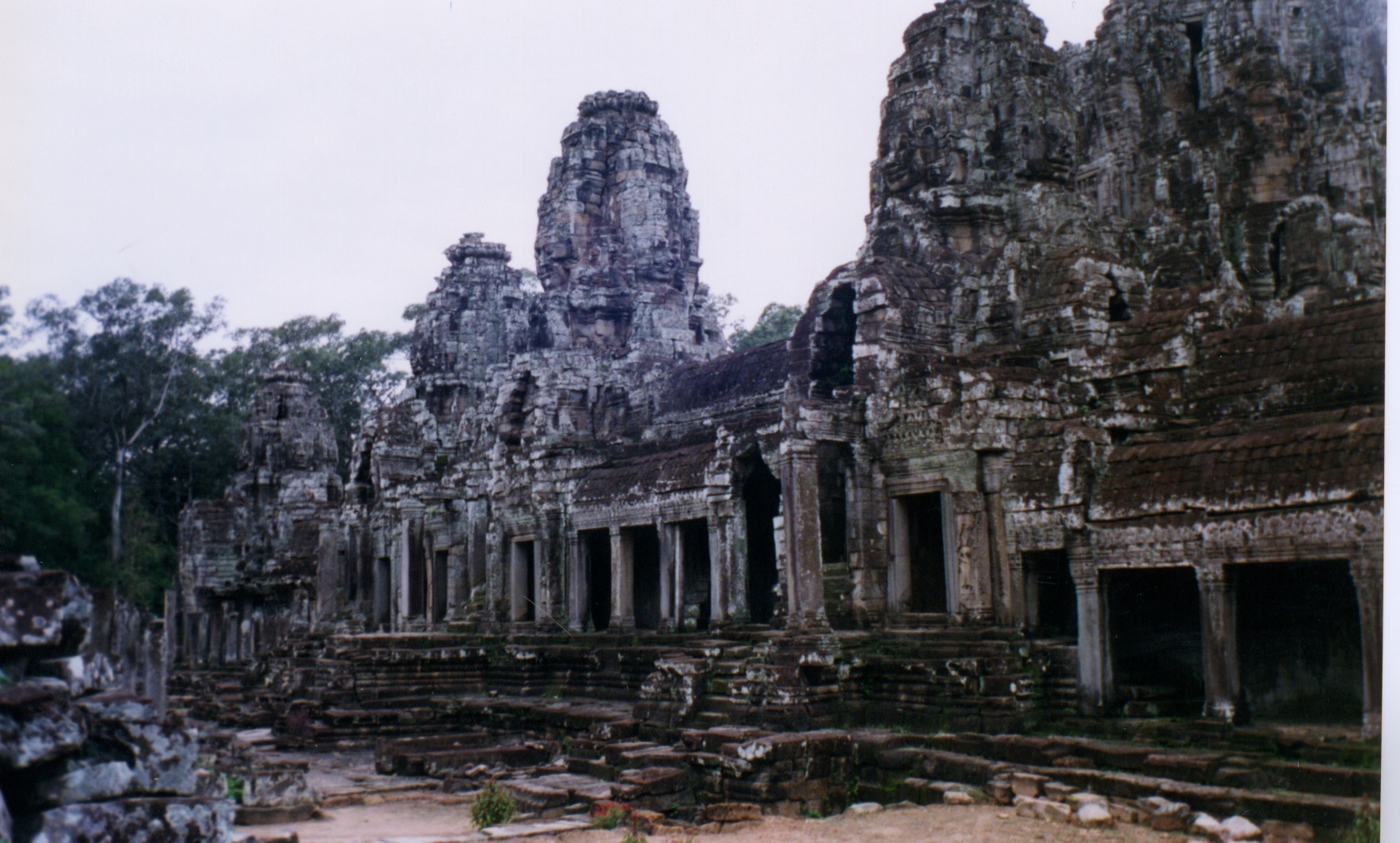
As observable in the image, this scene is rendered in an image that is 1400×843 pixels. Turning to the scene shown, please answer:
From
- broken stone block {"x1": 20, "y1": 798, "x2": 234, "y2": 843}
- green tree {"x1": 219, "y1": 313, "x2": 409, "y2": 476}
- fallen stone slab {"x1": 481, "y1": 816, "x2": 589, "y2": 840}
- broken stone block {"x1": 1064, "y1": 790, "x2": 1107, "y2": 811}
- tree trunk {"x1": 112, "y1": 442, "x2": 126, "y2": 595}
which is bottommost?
fallen stone slab {"x1": 481, "y1": 816, "x2": 589, "y2": 840}

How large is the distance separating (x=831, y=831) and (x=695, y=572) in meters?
10.2

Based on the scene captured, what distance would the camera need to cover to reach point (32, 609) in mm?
5336

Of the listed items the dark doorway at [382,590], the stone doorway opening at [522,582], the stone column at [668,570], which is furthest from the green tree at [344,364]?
the stone column at [668,570]

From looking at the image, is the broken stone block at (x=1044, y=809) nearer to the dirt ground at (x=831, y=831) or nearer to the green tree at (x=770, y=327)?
the dirt ground at (x=831, y=831)

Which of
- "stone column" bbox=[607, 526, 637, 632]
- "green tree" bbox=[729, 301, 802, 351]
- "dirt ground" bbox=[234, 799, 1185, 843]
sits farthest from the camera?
"green tree" bbox=[729, 301, 802, 351]

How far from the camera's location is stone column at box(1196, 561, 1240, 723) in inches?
392

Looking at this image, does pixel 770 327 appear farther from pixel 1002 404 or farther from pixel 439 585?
pixel 1002 404

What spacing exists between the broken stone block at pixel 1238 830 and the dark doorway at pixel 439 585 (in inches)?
790

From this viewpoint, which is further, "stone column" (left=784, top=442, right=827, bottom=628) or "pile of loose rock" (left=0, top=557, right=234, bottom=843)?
"stone column" (left=784, top=442, right=827, bottom=628)

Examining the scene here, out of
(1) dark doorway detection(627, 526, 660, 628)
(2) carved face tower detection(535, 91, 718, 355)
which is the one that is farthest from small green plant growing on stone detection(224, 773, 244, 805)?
(2) carved face tower detection(535, 91, 718, 355)

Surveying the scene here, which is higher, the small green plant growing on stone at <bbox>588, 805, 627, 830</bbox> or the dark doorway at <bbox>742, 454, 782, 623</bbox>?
the dark doorway at <bbox>742, 454, 782, 623</bbox>

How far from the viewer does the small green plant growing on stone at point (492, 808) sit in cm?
1062

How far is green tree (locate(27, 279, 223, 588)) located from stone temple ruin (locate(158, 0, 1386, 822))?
4.98 m

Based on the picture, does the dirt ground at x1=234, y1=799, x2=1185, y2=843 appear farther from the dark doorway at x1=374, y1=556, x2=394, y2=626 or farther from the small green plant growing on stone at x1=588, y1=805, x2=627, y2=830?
the dark doorway at x1=374, y1=556, x2=394, y2=626
